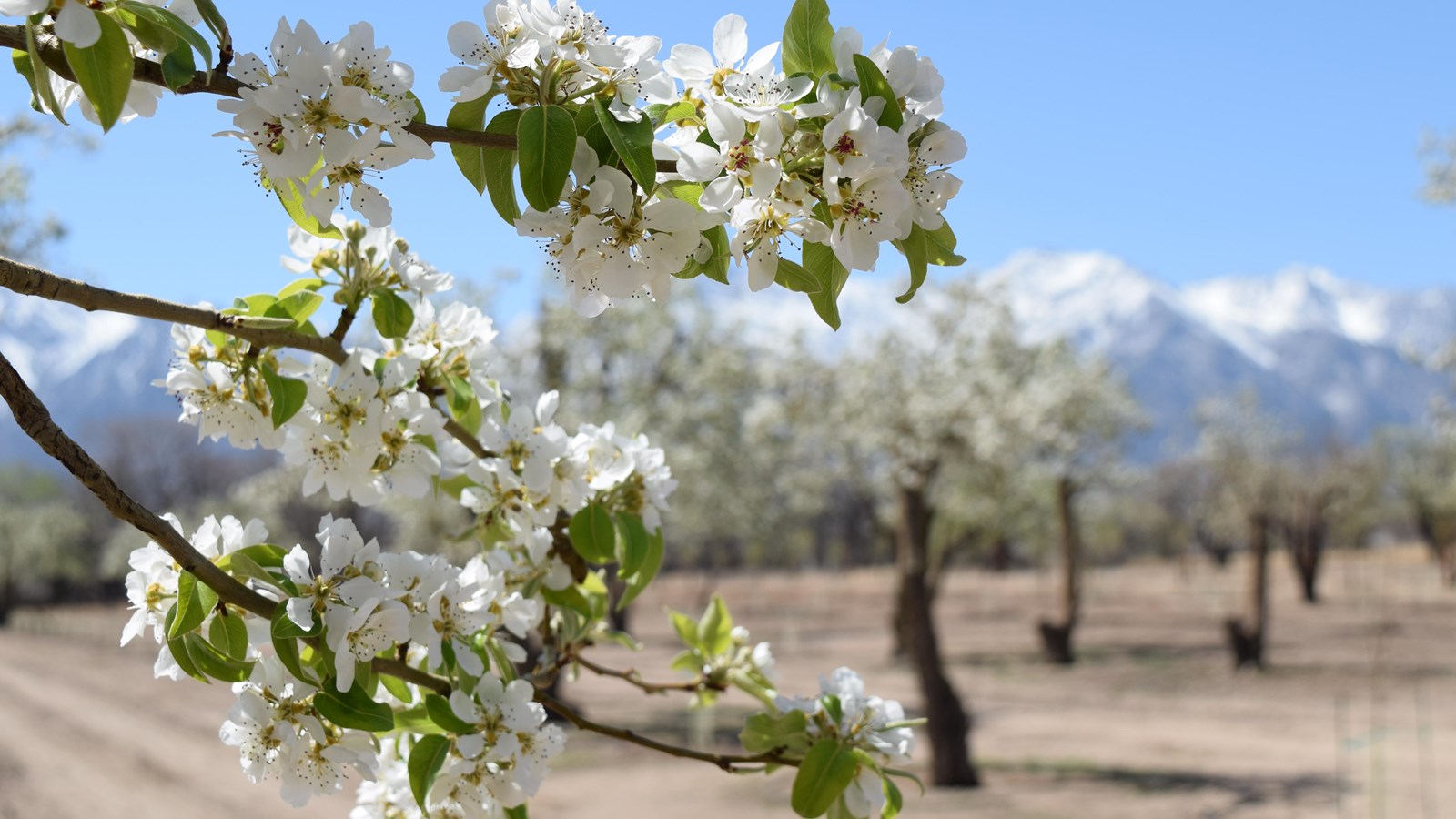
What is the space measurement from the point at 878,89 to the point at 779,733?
76 centimetres

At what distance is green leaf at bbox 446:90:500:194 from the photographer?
85 centimetres

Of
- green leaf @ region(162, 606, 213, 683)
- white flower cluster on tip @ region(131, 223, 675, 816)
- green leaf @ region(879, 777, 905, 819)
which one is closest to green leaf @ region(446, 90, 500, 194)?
white flower cluster on tip @ region(131, 223, 675, 816)

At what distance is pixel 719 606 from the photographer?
1.54 meters

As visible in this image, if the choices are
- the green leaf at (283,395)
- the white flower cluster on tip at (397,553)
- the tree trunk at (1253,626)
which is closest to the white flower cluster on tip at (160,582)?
the white flower cluster on tip at (397,553)

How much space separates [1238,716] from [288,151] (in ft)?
46.8

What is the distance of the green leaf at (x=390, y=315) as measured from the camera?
1.22 meters

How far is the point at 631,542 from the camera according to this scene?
136cm

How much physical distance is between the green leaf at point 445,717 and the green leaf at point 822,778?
0.34 meters

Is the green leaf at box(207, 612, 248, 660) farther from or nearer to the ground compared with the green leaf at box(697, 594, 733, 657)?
farther from the ground

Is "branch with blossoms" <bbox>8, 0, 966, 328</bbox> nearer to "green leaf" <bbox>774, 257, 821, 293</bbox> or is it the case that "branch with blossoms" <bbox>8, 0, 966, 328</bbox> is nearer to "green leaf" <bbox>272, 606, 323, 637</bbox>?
"green leaf" <bbox>774, 257, 821, 293</bbox>

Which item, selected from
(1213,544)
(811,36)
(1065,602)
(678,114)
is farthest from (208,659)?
(1213,544)

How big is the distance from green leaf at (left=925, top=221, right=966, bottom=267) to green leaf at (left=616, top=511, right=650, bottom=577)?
60cm

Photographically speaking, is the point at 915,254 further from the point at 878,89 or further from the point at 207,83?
the point at 207,83

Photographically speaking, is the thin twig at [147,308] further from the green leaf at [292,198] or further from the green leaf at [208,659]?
the green leaf at [208,659]
